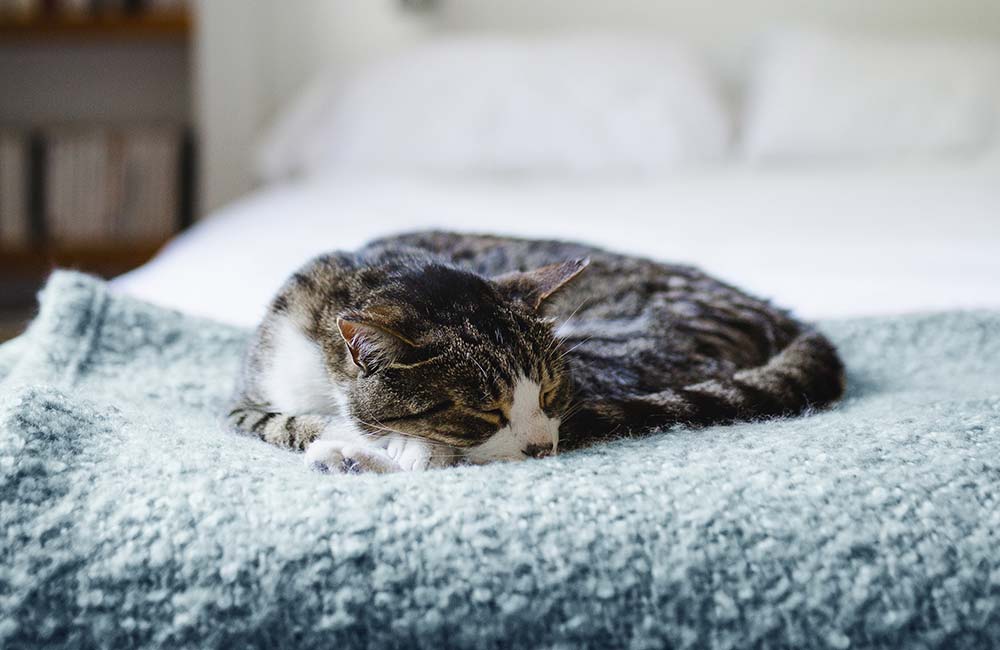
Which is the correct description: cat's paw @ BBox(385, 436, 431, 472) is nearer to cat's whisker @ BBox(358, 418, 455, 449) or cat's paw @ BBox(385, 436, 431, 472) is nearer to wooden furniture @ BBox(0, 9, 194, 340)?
cat's whisker @ BBox(358, 418, 455, 449)

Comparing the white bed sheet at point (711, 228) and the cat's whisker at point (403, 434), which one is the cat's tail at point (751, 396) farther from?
the white bed sheet at point (711, 228)

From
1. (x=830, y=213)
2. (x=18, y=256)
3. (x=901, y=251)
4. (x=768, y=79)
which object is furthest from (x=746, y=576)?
(x=18, y=256)

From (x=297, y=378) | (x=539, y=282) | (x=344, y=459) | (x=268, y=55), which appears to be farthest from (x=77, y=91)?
(x=344, y=459)

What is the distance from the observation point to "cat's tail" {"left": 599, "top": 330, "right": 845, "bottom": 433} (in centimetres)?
78

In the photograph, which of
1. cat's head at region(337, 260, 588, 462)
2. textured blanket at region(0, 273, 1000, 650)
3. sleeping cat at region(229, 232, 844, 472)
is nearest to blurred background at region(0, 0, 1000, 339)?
sleeping cat at region(229, 232, 844, 472)

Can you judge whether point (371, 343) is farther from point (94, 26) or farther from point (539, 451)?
point (94, 26)

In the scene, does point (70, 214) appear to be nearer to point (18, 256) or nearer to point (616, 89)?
point (18, 256)

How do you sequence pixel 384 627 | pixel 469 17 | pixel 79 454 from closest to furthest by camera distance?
1. pixel 384 627
2. pixel 79 454
3. pixel 469 17

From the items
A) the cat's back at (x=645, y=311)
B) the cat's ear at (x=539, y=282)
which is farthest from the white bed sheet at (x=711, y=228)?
the cat's ear at (x=539, y=282)

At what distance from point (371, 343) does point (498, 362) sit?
11cm

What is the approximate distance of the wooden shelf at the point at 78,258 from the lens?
250 centimetres

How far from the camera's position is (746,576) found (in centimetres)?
52

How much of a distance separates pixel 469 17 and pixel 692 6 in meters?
0.69

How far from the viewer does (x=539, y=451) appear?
2.46 ft
